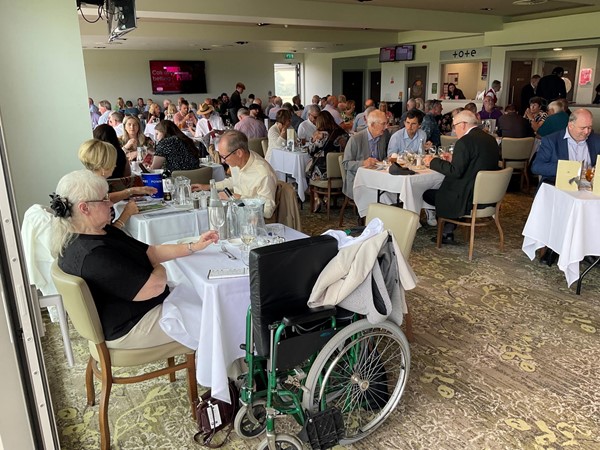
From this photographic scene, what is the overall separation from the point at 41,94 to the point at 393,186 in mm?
3016

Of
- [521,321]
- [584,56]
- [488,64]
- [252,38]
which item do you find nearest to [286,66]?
[252,38]

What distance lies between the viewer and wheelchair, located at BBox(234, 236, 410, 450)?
1.88 metres

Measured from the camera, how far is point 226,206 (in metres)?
2.71

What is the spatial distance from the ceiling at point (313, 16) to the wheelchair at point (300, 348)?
5.59 meters

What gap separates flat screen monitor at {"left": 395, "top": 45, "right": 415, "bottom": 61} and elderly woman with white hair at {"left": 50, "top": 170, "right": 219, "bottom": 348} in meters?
12.1

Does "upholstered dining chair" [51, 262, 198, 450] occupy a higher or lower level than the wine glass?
lower

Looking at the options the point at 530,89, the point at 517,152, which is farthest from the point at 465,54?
the point at 517,152

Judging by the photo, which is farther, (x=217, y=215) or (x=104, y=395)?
(x=217, y=215)

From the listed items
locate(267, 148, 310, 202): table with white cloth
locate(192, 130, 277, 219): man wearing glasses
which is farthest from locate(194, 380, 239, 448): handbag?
locate(267, 148, 310, 202): table with white cloth

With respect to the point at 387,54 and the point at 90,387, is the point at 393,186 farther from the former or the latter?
the point at 387,54

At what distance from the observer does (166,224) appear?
10.7ft

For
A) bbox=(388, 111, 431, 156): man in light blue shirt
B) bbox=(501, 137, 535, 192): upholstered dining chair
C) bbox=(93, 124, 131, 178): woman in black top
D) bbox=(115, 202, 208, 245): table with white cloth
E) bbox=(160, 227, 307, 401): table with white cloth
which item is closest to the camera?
bbox=(160, 227, 307, 401): table with white cloth

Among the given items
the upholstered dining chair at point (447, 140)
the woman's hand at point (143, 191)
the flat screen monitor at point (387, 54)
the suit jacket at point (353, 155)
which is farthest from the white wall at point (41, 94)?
the flat screen monitor at point (387, 54)

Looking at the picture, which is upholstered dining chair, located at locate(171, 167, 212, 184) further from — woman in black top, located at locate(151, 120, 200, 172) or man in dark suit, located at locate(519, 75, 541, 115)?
man in dark suit, located at locate(519, 75, 541, 115)
